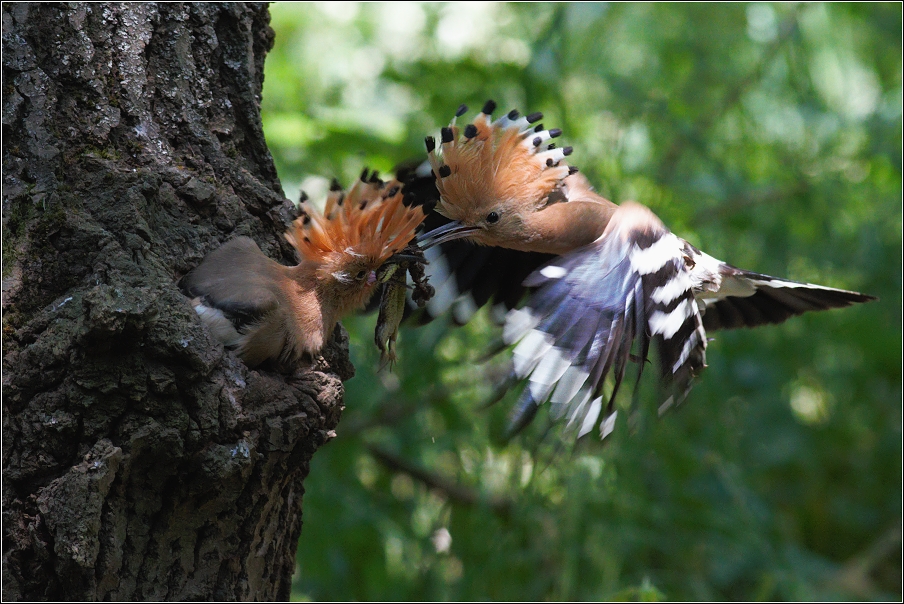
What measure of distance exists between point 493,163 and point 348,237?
25.1 inches

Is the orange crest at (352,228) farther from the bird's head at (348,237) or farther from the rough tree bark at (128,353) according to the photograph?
the rough tree bark at (128,353)

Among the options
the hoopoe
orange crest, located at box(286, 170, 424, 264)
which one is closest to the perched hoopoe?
orange crest, located at box(286, 170, 424, 264)

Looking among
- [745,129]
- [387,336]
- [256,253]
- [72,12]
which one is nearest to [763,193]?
[745,129]

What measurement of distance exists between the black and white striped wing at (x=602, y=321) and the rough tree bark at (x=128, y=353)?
18.8 inches

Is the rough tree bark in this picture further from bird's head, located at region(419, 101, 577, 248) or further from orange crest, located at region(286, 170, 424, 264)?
bird's head, located at region(419, 101, 577, 248)

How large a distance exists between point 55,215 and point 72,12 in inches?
16.6

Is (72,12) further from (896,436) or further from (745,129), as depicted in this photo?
(896,436)

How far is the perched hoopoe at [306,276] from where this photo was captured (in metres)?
1.63

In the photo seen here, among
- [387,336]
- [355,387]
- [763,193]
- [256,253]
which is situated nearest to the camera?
[256,253]

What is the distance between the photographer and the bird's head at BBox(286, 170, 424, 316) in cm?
193

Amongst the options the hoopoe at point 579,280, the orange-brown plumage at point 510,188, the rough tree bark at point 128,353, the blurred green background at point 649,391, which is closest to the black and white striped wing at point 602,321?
the hoopoe at point 579,280

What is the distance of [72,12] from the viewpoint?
162cm

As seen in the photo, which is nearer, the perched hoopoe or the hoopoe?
the perched hoopoe

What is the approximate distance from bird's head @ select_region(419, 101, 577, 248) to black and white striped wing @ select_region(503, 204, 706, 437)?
0.26m
